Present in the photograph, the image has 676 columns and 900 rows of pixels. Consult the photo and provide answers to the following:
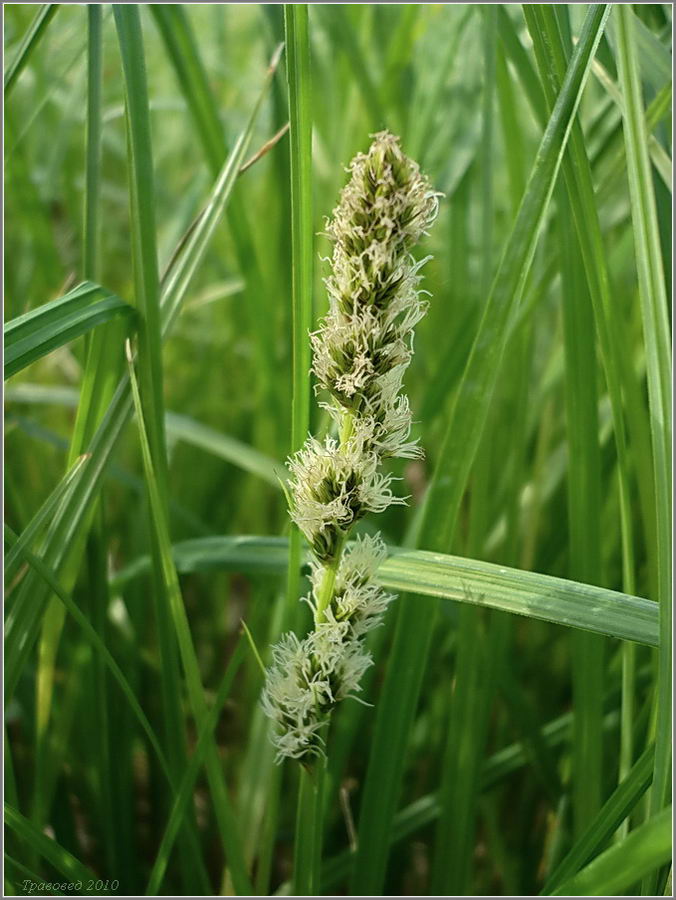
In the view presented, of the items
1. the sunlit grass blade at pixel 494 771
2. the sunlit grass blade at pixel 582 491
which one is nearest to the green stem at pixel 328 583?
the sunlit grass blade at pixel 582 491

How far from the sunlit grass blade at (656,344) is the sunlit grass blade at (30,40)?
698mm

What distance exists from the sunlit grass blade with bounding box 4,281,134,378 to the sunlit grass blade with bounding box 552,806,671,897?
0.74 meters

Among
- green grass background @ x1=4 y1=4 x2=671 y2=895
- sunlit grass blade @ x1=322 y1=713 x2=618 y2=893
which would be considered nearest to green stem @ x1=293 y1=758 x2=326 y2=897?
green grass background @ x1=4 y1=4 x2=671 y2=895

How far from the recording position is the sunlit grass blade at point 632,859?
63 centimetres

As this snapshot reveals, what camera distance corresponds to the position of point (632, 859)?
2.12ft

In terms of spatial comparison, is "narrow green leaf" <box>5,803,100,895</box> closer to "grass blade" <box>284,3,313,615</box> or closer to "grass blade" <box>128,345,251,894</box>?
"grass blade" <box>128,345,251,894</box>

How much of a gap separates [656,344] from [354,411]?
1.04 ft

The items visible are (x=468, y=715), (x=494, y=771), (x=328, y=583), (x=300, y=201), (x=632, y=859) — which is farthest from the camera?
(x=494, y=771)

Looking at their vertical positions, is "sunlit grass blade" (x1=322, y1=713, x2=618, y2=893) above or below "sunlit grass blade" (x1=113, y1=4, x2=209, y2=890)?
below

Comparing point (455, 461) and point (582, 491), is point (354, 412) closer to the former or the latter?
point (455, 461)

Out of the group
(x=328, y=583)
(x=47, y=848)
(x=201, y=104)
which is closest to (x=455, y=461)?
(x=328, y=583)

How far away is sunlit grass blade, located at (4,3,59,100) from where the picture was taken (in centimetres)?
105

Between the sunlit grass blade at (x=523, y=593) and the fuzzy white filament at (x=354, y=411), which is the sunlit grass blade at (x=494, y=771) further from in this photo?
the fuzzy white filament at (x=354, y=411)

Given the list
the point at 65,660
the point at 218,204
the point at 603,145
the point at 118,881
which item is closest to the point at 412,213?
the point at 218,204
